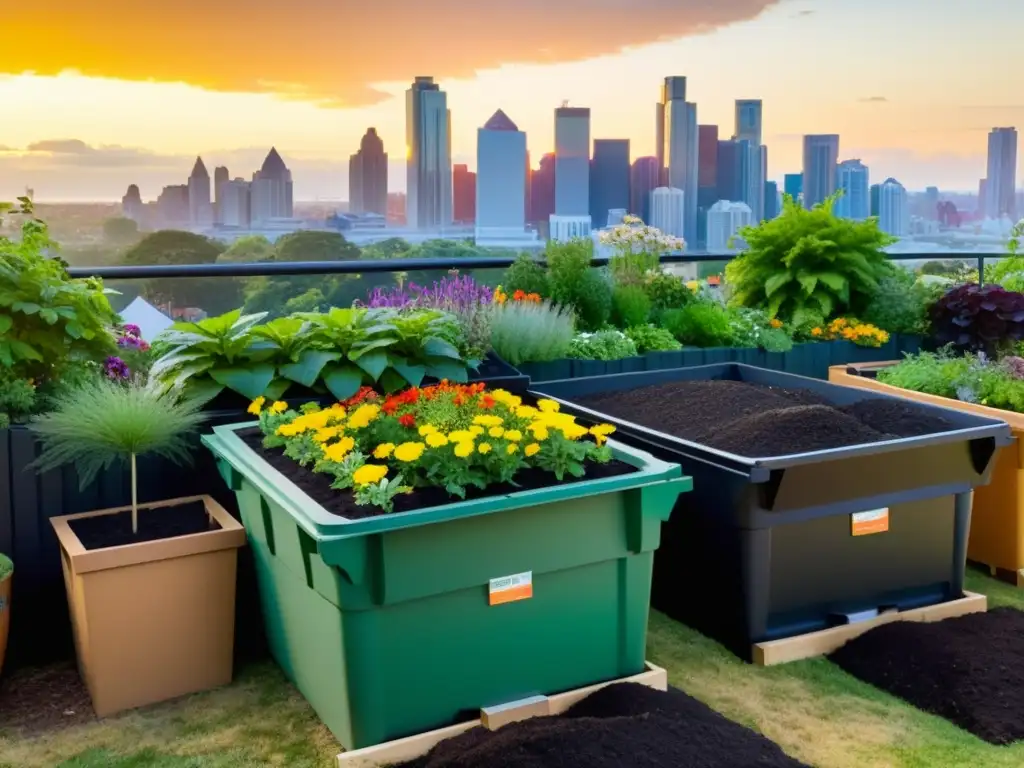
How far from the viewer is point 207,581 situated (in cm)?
292

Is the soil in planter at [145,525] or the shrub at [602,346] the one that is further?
the shrub at [602,346]

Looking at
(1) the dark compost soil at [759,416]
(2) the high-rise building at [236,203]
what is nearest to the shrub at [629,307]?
(1) the dark compost soil at [759,416]

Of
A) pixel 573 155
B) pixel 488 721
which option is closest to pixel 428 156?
pixel 573 155

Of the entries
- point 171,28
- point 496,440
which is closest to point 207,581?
point 496,440

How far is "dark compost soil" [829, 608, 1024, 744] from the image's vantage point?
→ 2678 millimetres

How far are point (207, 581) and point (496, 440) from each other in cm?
96

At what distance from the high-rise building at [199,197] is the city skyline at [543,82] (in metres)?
0.19

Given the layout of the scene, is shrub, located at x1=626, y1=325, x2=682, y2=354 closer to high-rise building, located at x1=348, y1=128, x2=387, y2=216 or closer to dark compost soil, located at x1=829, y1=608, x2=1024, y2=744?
dark compost soil, located at x1=829, y1=608, x2=1024, y2=744

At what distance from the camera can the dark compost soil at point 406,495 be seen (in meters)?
2.50

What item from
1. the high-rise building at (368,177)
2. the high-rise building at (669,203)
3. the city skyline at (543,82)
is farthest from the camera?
the high-rise building at (669,203)

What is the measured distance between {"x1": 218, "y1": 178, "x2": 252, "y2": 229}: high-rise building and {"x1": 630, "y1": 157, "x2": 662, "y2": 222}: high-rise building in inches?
176

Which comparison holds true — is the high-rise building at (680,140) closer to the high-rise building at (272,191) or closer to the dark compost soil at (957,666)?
the high-rise building at (272,191)

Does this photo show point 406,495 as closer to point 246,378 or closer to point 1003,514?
point 246,378

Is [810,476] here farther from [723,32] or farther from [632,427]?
[723,32]
